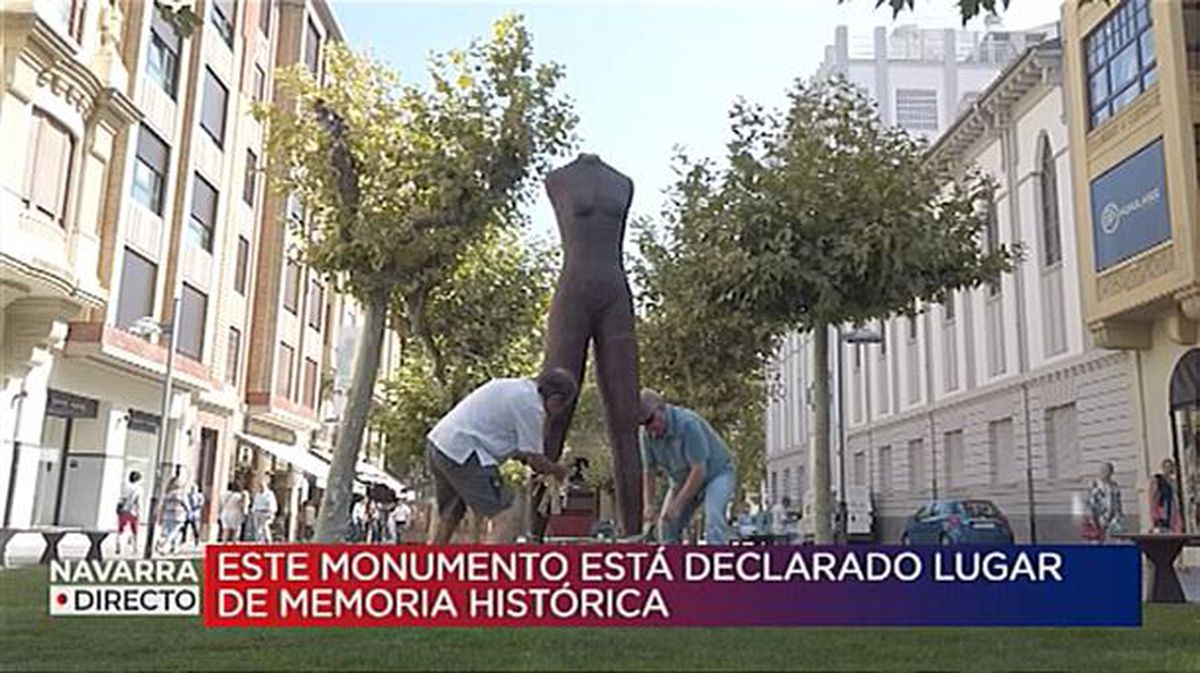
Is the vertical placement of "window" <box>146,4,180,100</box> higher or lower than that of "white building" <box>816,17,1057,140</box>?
lower

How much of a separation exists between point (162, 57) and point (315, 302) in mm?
15798

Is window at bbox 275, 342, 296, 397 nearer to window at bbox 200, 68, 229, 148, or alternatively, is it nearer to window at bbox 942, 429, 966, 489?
window at bbox 200, 68, 229, 148

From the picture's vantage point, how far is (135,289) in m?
25.0

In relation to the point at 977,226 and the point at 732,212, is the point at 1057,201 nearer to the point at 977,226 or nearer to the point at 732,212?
the point at 977,226

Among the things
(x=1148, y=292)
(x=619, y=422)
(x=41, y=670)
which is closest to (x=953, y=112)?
(x=1148, y=292)

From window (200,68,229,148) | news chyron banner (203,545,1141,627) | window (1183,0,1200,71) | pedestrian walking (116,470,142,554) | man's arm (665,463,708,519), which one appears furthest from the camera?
window (200,68,229,148)

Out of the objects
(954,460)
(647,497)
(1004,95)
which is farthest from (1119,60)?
(647,497)

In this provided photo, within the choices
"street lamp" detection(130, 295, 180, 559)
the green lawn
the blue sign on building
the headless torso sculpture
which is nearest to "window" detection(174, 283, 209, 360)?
"street lamp" detection(130, 295, 180, 559)

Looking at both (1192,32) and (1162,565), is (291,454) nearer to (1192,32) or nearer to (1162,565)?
(1192,32)

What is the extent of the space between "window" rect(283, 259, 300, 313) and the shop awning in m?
4.52

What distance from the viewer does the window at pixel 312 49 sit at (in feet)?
122

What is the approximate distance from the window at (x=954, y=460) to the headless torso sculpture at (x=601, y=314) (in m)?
26.7

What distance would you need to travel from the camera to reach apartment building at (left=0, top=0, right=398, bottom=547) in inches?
787

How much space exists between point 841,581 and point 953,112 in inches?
2171
